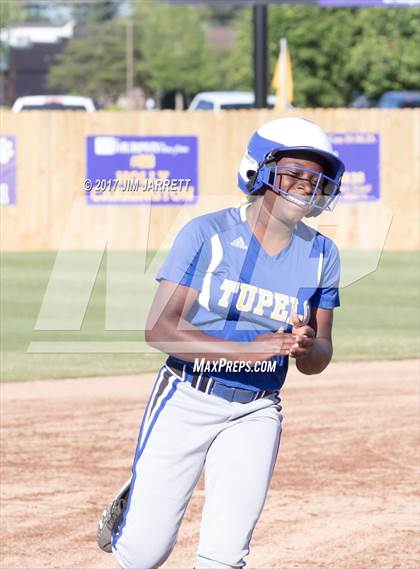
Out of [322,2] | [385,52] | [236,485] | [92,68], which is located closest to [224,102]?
[322,2]

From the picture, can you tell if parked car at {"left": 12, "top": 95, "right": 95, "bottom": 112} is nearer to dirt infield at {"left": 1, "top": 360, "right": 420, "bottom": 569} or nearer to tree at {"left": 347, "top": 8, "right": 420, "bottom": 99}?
dirt infield at {"left": 1, "top": 360, "right": 420, "bottom": 569}

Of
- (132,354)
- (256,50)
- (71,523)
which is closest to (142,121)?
(256,50)

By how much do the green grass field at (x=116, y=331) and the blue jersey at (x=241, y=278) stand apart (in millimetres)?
8095

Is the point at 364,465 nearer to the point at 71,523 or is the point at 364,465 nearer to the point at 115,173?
the point at 71,523

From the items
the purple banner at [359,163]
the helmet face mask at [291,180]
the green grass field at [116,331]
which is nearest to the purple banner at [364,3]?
the purple banner at [359,163]

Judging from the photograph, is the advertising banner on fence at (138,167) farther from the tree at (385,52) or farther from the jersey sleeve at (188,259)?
the tree at (385,52)

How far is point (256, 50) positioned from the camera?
2294cm

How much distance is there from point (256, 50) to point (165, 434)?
731 inches

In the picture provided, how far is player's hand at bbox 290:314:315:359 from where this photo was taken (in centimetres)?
490

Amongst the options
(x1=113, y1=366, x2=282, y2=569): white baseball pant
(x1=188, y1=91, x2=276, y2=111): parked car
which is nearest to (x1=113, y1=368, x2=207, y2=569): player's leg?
(x1=113, y1=366, x2=282, y2=569): white baseball pant

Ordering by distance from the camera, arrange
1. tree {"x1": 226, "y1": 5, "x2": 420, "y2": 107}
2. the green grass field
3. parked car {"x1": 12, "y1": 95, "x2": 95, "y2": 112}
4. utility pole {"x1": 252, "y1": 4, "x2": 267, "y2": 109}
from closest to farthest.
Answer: the green grass field < utility pole {"x1": 252, "y1": 4, "x2": 267, "y2": 109} < parked car {"x1": 12, "y1": 95, "x2": 95, "y2": 112} < tree {"x1": 226, "y1": 5, "x2": 420, "y2": 107}

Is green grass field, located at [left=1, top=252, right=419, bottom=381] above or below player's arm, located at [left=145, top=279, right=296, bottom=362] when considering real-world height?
below

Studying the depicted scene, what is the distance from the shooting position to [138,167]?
2100cm

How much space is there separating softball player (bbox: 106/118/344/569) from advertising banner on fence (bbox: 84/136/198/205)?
15514 mm
